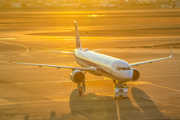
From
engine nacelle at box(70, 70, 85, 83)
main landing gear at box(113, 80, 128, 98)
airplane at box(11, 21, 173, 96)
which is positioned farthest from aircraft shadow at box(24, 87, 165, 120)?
airplane at box(11, 21, 173, 96)

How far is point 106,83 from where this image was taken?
149 feet

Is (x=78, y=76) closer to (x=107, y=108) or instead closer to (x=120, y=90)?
(x=120, y=90)

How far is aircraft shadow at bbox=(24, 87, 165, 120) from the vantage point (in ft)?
97.6

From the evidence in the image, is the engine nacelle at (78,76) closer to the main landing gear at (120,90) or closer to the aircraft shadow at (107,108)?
the aircraft shadow at (107,108)

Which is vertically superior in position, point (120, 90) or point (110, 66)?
point (110, 66)

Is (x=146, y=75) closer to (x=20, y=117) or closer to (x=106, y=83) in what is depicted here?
(x=106, y=83)

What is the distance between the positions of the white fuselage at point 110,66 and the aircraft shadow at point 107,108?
3.07m

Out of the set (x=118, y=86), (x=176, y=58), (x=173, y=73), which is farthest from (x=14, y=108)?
(x=176, y=58)

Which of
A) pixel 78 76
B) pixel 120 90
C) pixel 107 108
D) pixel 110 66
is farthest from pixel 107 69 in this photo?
pixel 107 108

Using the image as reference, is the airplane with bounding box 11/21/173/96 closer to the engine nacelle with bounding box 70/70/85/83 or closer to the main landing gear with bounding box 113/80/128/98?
the engine nacelle with bounding box 70/70/85/83

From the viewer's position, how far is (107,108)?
1289 inches

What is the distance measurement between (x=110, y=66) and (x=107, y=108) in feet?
23.4

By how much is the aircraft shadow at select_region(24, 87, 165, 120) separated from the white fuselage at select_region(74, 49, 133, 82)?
10.1ft

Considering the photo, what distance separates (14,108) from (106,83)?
17.2 metres
